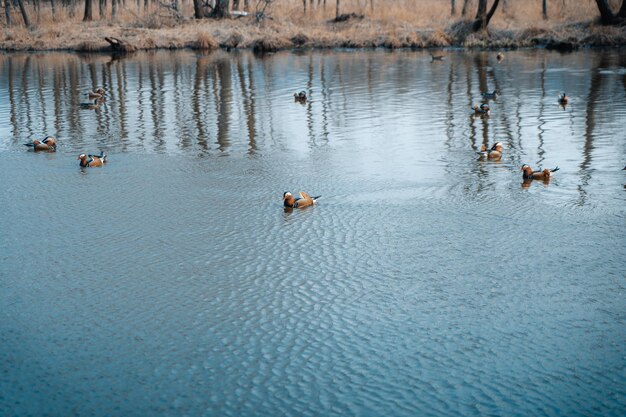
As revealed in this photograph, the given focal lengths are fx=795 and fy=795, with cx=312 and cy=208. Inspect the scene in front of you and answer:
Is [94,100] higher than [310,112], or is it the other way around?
[94,100]

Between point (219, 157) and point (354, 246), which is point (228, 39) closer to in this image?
point (219, 157)

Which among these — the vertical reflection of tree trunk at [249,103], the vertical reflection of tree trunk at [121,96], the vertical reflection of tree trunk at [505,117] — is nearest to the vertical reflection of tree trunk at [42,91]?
the vertical reflection of tree trunk at [121,96]

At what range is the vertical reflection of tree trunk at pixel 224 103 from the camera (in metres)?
16.4

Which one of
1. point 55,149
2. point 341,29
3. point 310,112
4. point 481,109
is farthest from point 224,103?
point 341,29

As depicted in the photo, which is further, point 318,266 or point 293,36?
point 293,36

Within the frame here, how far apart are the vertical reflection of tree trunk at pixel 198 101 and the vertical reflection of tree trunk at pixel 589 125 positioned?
7058mm

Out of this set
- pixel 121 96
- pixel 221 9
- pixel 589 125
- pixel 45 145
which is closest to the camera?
pixel 45 145

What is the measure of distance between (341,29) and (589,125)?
2612 cm

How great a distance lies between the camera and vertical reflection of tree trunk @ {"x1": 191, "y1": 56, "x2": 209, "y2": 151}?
16.5 m

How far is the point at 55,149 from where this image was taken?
15.9m

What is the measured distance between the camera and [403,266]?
9.12 m

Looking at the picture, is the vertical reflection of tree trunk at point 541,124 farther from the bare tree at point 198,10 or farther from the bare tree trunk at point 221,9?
the bare tree at point 198,10

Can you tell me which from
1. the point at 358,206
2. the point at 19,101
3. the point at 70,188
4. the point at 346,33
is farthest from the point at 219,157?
the point at 346,33

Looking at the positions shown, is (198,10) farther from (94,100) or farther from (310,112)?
(310,112)
